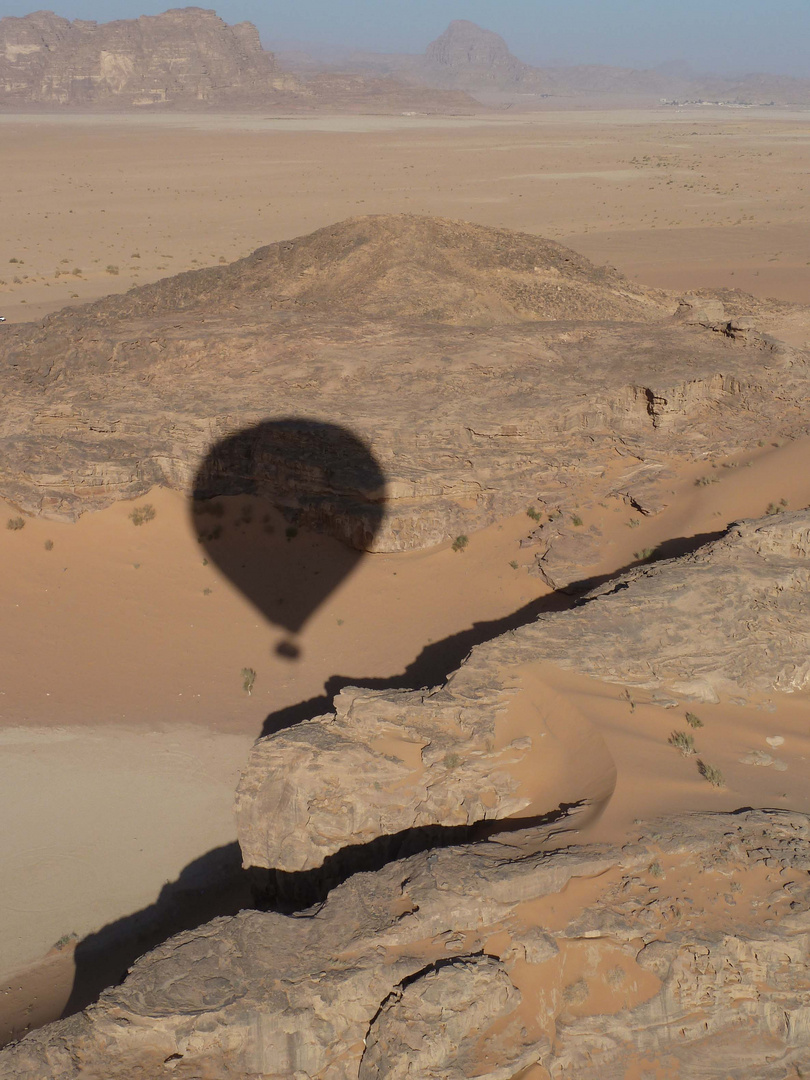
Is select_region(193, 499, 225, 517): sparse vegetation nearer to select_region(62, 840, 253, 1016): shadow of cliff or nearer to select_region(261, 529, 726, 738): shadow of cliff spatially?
select_region(261, 529, 726, 738): shadow of cliff

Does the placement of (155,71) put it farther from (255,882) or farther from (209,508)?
(255,882)

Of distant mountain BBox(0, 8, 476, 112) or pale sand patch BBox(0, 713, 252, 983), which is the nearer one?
pale sand patch BBox(0, 713, 252, 983)

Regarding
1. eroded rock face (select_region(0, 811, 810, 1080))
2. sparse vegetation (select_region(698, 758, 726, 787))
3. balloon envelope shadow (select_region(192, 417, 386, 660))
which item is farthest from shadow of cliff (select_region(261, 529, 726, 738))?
eroded rock face (select_region(0, 811, 810, 1080))

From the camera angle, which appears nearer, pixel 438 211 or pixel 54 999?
pixel 54 999

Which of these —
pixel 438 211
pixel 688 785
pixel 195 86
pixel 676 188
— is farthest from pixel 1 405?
pixel 195 86

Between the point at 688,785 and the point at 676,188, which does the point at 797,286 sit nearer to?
the point at 688,785

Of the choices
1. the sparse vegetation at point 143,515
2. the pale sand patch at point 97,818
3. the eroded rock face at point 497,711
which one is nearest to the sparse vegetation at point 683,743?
the eroded rock face at point 497,711
